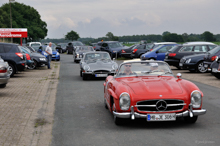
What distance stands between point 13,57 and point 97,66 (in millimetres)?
4813

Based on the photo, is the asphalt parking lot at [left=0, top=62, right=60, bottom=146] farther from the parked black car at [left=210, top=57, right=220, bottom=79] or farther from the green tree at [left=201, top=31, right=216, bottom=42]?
the green tree at [left=201, top=31, right=216, bottom=42]

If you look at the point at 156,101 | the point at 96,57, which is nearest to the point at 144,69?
the point at 156,101

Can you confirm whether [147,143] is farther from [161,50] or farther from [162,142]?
[161,50]

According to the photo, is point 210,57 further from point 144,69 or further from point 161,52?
point 144,69

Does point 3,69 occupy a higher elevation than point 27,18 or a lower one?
lower

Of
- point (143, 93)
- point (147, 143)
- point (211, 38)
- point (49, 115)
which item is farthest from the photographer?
point (211, 38)

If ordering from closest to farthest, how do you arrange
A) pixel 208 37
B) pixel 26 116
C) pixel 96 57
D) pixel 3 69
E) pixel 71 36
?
pixel 26 116 < pixel 3 69 < pixel 96 57 < pixel 208 37 < pixel 71 36

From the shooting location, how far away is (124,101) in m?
7.04

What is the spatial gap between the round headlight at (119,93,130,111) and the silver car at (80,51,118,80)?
1022 centimetres

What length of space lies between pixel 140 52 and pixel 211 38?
5978 cm

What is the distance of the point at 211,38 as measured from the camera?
297ft

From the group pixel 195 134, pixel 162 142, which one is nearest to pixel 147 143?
pixel 162 142

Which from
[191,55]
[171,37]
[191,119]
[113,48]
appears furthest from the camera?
[171,37]

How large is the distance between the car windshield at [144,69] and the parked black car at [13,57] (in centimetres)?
1182
